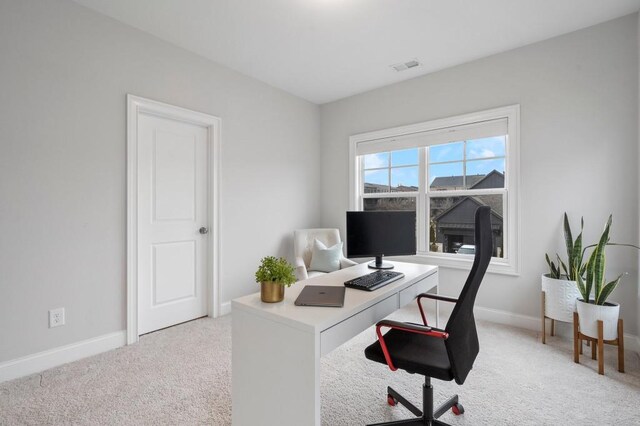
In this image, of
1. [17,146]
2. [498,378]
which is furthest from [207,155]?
[498,378]

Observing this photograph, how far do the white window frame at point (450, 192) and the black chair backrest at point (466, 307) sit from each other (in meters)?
Answer: 2.02

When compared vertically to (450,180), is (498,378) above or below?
below

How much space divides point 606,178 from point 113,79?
4.16 m

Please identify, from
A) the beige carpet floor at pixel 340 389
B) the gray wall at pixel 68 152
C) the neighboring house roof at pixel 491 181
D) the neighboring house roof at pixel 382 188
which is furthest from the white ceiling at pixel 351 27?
the beige carpet floor at pixel 340 389

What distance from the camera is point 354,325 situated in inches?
55.1

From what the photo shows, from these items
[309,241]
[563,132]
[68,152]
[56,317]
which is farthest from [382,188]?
[56,317]

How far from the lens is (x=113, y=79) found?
2518 millimetres

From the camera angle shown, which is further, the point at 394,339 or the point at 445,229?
the point at 445,229

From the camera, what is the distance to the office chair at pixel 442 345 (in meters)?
1.27

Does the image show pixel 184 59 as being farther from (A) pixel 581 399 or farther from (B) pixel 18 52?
(A) pixel 581 399

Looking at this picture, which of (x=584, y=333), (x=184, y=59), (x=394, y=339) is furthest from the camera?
(x=184, y=59)

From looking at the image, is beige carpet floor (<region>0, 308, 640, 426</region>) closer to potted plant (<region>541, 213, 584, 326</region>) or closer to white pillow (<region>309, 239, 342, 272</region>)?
potted plant (<region>541, 213, 584, 326</region>)

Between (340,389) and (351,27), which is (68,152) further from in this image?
(340,389)

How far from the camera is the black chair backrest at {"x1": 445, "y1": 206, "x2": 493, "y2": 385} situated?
49.6 inches
